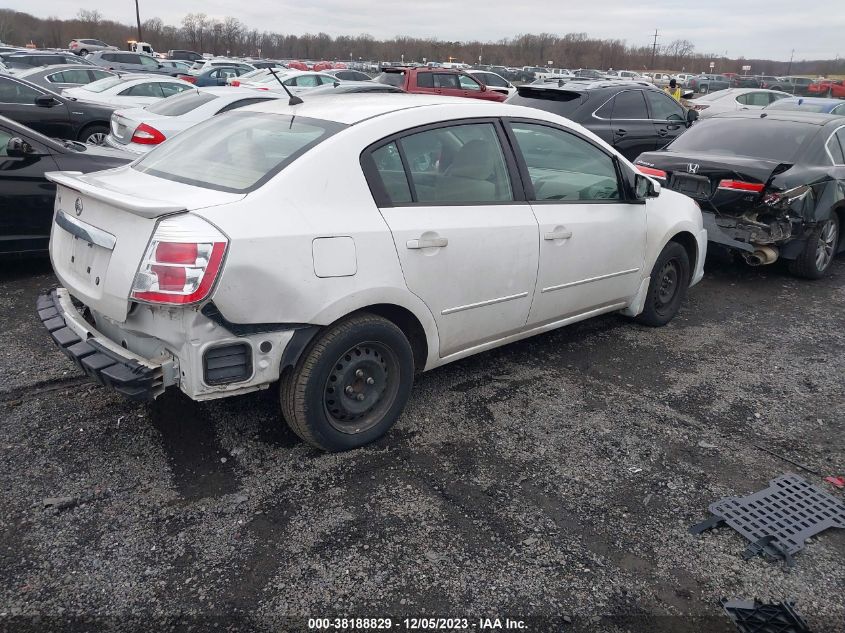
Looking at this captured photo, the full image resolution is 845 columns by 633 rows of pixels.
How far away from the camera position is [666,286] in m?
5.59

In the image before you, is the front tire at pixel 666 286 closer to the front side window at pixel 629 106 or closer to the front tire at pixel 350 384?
the front tire at pixel 350 384

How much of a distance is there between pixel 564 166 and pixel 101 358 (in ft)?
9.91

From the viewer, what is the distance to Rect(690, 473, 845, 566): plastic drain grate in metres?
2.97

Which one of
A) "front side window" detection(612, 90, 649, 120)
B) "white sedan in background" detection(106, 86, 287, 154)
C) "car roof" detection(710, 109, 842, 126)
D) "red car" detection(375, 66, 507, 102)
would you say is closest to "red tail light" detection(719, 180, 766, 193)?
"car roof" detection(710, 109, 842, 126)

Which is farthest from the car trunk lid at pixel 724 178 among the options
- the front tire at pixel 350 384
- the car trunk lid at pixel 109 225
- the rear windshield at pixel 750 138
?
the car trunk lid at pixel 109 225

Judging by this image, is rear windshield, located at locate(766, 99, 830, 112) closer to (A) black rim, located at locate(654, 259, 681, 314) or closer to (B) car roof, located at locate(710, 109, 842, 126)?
(B) car roof, located at locate(710, 109, 842, 126)

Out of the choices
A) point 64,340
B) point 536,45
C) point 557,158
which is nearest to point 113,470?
point 64,340

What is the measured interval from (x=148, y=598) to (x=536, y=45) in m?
104

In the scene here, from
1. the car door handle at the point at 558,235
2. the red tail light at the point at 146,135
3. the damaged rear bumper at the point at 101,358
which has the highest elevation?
the red tail light at the point at 146,135

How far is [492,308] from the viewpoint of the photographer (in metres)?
3.98

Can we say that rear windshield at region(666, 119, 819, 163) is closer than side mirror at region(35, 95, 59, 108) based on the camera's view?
Yes

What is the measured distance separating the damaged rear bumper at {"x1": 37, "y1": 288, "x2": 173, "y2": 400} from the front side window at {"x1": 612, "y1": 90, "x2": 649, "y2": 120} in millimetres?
8537

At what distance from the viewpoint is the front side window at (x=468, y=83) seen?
18.2 metres

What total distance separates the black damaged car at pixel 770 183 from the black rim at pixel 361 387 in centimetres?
437
